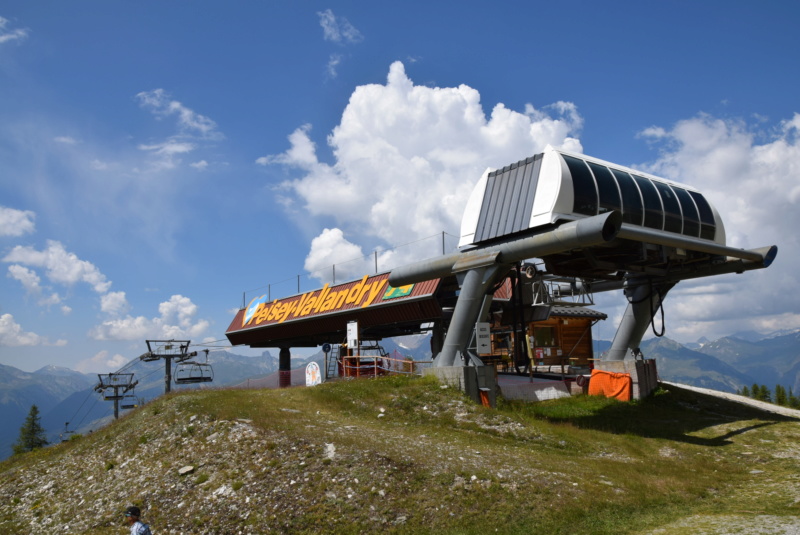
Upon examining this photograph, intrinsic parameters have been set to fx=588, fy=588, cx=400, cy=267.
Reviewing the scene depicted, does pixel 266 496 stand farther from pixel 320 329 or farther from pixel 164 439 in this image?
pixel 320 329

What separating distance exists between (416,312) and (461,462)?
21.3m

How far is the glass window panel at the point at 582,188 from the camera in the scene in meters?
21.5

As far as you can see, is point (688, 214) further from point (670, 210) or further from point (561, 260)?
point (561, 260)

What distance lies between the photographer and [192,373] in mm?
45438

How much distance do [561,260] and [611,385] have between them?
7.79 metres

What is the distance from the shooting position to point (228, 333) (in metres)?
51.6

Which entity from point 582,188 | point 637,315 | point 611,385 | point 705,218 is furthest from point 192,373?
point 705,218

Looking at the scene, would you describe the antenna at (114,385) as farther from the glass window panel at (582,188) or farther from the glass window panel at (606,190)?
the glass window panel at (606,190)

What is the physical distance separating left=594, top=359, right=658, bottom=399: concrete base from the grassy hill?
4.65 metres

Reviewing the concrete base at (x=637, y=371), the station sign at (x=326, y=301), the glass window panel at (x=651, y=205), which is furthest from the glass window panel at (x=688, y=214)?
the station sign at (x=326, y=301)

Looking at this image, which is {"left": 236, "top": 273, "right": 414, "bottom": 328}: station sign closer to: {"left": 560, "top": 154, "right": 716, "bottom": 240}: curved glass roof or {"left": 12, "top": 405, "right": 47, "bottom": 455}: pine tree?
{"left": 560, "top": 154, "right": 716, "bottom": 240}: curved glass roof

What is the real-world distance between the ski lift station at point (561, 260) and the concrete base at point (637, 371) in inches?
1.9

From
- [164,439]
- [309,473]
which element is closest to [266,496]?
[309,473]

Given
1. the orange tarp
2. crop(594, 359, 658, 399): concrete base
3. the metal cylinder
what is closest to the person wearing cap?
the metal cylinder
